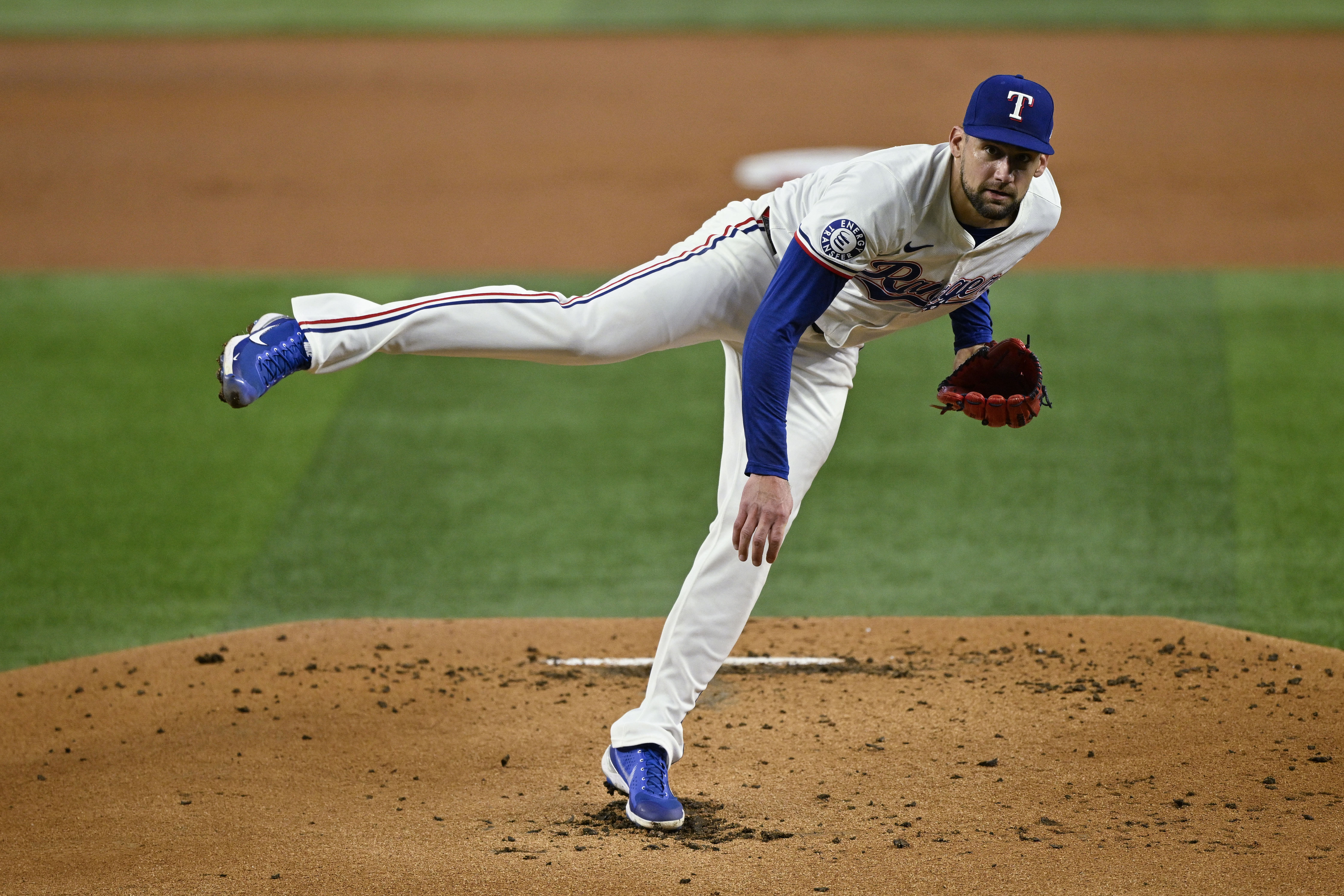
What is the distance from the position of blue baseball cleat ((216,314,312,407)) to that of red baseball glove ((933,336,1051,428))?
1.67 m

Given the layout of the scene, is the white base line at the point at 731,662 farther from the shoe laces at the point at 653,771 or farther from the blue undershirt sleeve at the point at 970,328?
the blue undershirt sleeve at the point at 970,328

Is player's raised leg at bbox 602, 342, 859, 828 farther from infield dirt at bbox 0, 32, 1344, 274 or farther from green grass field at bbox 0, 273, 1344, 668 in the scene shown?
infield dirt at bbox 0, 32, 1344, 274

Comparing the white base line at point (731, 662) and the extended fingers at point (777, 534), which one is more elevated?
the extended fingers at point (777, 534)

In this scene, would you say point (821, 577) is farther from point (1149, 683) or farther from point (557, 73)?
point (557, 73)

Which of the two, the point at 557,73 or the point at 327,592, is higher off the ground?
the point at 557,73

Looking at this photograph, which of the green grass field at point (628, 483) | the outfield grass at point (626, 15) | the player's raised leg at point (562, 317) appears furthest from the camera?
the outfield grass at point (626, 15)

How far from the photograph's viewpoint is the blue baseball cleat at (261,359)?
3316 mm

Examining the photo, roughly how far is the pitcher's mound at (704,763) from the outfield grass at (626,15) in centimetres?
1089

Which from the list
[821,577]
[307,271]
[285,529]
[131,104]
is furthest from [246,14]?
[821,577]

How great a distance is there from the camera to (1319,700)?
4.44m

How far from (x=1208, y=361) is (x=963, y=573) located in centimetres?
276

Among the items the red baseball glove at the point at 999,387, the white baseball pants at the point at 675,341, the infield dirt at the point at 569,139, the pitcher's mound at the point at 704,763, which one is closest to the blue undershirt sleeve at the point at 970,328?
the red baseball glove at the point at 999,387

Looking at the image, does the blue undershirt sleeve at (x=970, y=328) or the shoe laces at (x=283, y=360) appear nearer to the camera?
the shoe laces at (x=283, y=360)

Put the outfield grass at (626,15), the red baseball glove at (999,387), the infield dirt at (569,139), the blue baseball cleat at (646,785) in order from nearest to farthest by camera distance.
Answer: the blue baseball cleat at (646,785) < the red baseball glove at (999,387) < the infield dirt at (569,139) < the outfield grass at (626,15)
